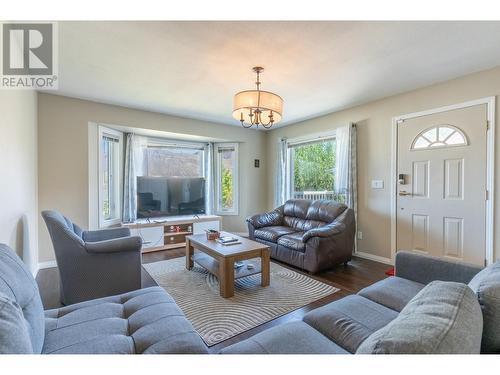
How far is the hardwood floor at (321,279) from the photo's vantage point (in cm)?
211

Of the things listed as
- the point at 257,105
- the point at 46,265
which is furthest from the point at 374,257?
the point at 46,265

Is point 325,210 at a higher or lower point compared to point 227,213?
higher

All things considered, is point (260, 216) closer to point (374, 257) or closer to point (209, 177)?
point (209, 177)

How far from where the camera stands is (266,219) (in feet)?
14.1

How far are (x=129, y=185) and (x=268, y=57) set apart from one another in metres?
3.25

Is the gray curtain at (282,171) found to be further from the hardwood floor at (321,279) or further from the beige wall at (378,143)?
the hardwood floor at (321,279)

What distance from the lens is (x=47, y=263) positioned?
3387 mm

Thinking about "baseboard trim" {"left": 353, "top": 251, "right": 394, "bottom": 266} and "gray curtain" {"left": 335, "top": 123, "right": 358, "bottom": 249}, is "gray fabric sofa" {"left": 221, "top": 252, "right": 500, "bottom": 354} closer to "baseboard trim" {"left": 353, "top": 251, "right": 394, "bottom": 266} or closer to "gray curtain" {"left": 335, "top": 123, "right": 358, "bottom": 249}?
"baseboard trim" {"left": 353, "top": 251, "right": 394, "bottom": 266}

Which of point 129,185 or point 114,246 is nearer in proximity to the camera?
point 114,246

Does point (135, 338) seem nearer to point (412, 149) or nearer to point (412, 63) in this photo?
point (412, 63)

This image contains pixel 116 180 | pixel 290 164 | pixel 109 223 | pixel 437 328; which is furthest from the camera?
pixel 290 164

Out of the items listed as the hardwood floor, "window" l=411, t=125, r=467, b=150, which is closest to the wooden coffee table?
the hardwood floor

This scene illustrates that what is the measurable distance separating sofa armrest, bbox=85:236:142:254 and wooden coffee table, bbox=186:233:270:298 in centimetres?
79

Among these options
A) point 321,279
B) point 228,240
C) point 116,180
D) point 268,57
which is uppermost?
point 268,57
